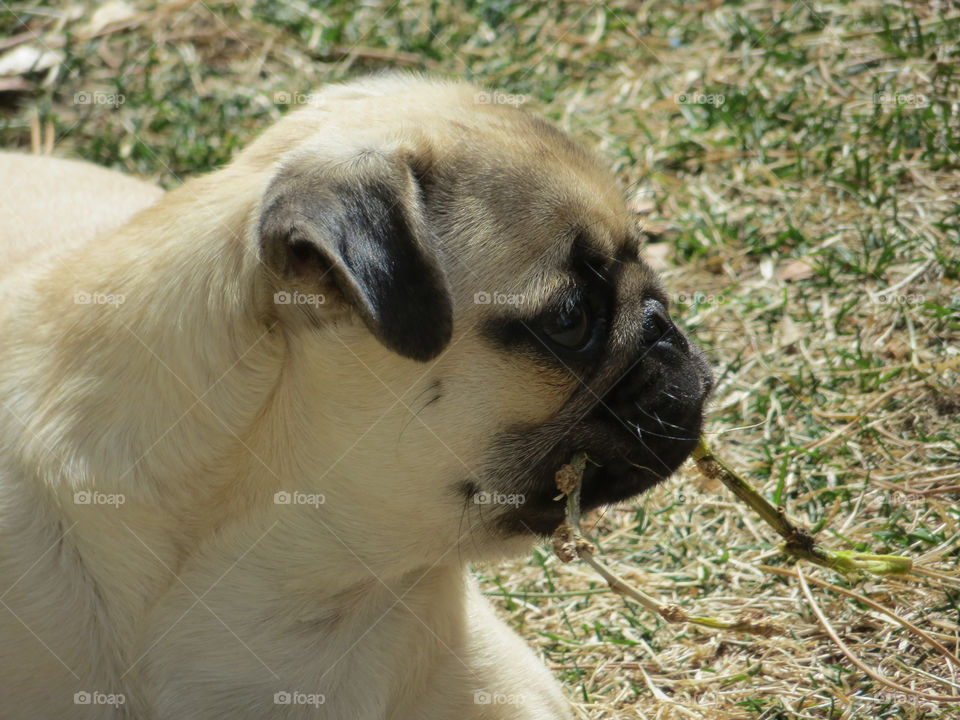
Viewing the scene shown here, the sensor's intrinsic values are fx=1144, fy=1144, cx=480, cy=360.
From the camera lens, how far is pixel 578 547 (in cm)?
388

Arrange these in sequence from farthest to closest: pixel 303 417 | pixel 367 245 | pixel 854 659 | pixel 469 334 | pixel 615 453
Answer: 1. pixel 854 659
2. pixel 615 453
3. pixel 303 417
4. pixel 469 334
5. pixel 367 245

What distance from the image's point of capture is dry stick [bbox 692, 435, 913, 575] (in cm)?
421

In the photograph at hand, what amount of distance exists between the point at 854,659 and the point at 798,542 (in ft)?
1.55

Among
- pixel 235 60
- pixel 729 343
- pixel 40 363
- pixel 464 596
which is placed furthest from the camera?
pixel 235 60

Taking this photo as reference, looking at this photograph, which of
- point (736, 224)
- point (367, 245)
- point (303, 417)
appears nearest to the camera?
point (367, 245)

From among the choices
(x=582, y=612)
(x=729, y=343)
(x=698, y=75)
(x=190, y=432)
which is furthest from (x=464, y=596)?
(x=698, y=75)

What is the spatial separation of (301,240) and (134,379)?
0.88 meters

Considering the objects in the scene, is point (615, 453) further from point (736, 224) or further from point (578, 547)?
point (736, 224)

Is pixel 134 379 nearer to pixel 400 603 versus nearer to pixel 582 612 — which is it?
pixel 400 603

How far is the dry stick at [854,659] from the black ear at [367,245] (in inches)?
84.8

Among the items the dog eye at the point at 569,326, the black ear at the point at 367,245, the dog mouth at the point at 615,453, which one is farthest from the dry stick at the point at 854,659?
the black ear at the point at 367,245

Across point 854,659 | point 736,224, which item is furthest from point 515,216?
point 736,224

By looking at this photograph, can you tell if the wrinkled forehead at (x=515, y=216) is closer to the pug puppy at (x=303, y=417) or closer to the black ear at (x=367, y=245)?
the pug puppy at (x=303, y=417)

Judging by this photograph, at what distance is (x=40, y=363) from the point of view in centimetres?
384
